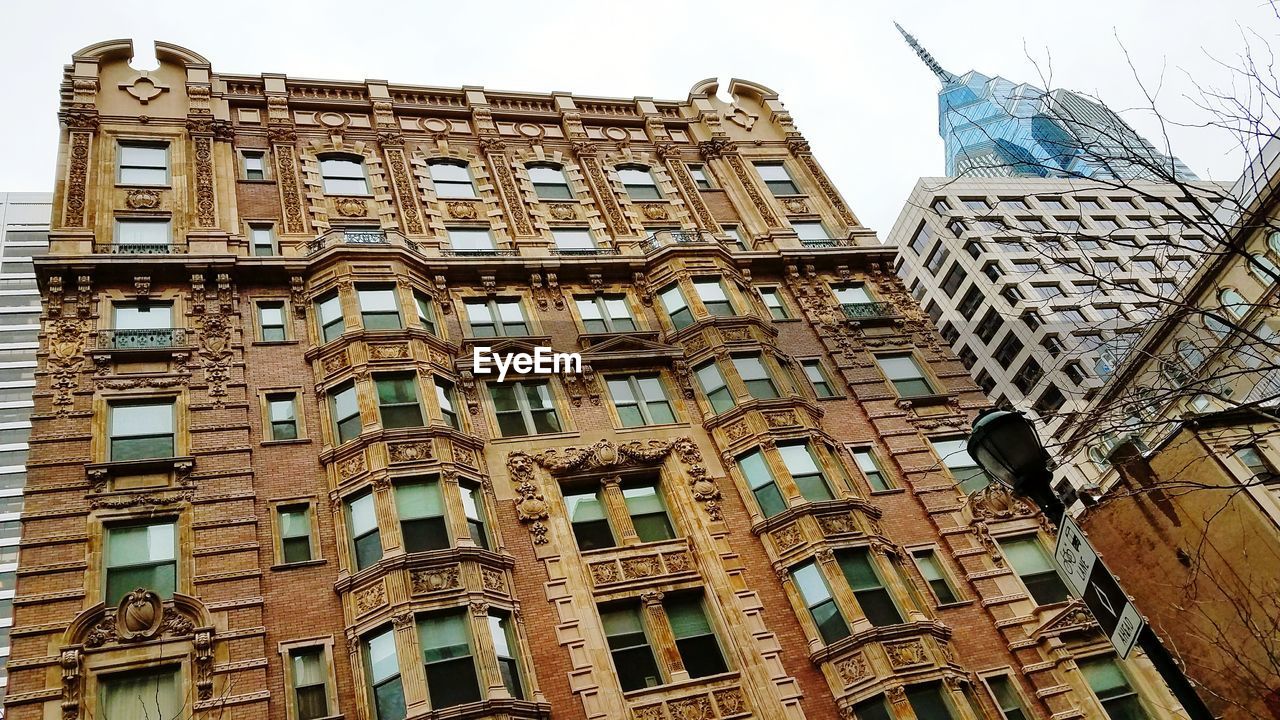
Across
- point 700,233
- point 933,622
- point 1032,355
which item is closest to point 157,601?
point 933,622

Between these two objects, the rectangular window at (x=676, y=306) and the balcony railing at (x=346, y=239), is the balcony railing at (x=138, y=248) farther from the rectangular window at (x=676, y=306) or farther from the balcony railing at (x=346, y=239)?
the rectangular window at (x=676, y=306)

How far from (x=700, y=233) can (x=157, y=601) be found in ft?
62.1

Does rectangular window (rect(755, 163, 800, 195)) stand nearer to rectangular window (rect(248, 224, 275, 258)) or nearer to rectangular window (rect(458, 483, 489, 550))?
rectangular window (rect(248, 224, 275, 258))

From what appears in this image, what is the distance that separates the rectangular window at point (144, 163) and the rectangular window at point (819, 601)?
2205 cm

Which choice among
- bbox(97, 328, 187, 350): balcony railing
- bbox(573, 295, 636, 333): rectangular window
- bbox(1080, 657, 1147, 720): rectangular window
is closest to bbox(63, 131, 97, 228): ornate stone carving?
bbox(97, 328, 187, 350): balcony railing

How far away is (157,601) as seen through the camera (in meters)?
18.1

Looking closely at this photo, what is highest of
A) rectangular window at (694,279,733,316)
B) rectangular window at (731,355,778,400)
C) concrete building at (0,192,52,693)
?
concrete building at (0,192,52,693)

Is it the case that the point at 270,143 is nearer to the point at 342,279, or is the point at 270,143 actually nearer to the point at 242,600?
the point at 342,279

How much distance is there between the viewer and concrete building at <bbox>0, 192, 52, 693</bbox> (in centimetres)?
6612

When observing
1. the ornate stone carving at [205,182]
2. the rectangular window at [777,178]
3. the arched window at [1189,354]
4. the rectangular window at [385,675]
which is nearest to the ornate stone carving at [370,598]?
the rectangular window at [385,675]

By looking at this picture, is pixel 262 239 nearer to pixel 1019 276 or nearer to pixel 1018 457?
pixel 1018 457

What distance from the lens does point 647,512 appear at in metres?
23.2

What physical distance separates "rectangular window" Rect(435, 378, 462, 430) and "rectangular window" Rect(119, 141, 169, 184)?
11729mm

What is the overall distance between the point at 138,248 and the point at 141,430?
250 inches
